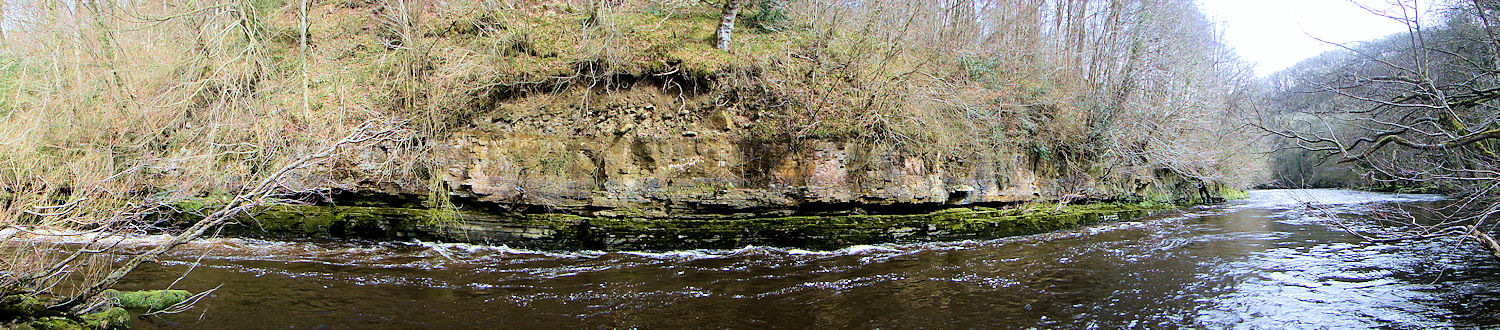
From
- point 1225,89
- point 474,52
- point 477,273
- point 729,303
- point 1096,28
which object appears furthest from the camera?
point 1225,89

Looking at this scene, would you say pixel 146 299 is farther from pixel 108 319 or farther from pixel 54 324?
pixel 54 324

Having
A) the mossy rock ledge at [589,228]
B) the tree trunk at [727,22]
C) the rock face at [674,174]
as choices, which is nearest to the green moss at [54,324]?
the mossy rock ledge at [589,228]

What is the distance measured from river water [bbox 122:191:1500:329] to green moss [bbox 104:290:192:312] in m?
0.25

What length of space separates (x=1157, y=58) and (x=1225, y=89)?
7.42 meters

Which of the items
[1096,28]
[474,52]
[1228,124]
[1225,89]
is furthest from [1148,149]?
[474,52]

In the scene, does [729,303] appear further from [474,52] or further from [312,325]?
[474,52]

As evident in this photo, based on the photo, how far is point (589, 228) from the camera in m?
11.3

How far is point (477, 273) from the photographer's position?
29.1 ft

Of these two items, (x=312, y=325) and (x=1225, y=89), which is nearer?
(x=312, y=325)

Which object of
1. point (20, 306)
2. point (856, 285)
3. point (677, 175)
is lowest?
point (856, 285)

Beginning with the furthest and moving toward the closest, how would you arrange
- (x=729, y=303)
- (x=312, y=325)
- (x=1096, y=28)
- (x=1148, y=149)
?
1. (x=1096, y=28)
2. (x=1148, y=149)
3. (x=729, y=303)
4. (x=312, y=325)

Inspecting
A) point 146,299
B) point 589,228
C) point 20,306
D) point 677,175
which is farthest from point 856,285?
point 20,306

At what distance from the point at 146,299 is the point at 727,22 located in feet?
32.0

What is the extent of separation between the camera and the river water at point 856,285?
6.39m
